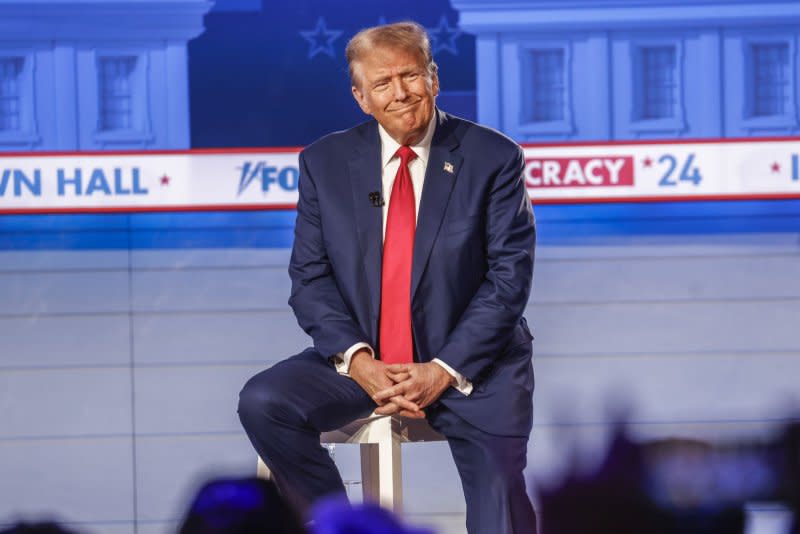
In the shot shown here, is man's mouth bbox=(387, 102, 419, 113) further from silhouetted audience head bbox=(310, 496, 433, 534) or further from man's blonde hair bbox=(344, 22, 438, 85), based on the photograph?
silhouetted audience head bbox=(310, 496, 433, 534)

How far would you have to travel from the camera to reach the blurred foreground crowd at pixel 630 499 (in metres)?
0.68

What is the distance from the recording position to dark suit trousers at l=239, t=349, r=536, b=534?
176 centimetres

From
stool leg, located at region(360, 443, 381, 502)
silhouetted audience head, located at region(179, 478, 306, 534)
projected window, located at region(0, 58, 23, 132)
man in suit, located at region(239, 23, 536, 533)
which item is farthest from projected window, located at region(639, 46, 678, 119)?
silhouetted audience head, located at region(179, 478, 306, 534)

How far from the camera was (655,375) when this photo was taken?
3420mm

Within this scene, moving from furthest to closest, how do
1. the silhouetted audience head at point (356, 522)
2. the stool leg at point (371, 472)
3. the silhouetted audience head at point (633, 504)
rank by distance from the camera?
the stool leg at point (371, 472)
the silhouetted audience head at point (633, 504)
the silhouetted audience head at point (356, 522)

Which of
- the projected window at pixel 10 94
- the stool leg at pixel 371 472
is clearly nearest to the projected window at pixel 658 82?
the stool leg at pixel 371 472

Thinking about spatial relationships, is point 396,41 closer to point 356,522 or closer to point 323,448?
point 323,448

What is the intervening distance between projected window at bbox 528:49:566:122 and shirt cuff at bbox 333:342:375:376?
5.66ft

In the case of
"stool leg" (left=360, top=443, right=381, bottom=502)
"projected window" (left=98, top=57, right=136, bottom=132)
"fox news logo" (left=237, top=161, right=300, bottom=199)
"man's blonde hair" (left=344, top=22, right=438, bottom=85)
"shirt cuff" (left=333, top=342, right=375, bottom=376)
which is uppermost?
"projected window" (left=98, top=57, right=136, bottom=132)

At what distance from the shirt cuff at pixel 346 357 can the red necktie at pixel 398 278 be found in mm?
45

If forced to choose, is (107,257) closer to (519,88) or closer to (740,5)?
(519,88)

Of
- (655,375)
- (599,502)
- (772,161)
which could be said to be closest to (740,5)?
(772,161)

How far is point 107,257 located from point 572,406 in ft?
5.14

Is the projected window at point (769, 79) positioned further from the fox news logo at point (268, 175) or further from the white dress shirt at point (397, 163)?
the white dress shirt at point (397, 163)
